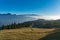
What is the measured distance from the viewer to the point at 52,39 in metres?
35.8

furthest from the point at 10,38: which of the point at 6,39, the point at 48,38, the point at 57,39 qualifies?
the point at 57,39

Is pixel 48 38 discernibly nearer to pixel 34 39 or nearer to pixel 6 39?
pixel 34 39

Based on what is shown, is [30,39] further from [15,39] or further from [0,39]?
[0,39]

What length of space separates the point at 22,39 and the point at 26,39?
1.13m

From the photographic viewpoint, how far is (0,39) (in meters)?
36.2

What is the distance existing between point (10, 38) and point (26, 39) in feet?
15.9

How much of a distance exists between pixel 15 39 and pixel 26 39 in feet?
10.1

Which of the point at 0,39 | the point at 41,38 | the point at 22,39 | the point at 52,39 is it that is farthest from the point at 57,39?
the point at 0,39

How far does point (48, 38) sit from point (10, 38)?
1059cm

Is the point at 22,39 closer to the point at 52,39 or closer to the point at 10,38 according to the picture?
the point at 10,38

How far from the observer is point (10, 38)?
37469 mm

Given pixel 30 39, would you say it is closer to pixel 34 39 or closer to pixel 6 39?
pixel 34 39

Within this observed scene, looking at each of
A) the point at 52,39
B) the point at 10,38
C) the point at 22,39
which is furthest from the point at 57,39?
the point at 10,38

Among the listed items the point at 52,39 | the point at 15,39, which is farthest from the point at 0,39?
the point at 52,39
